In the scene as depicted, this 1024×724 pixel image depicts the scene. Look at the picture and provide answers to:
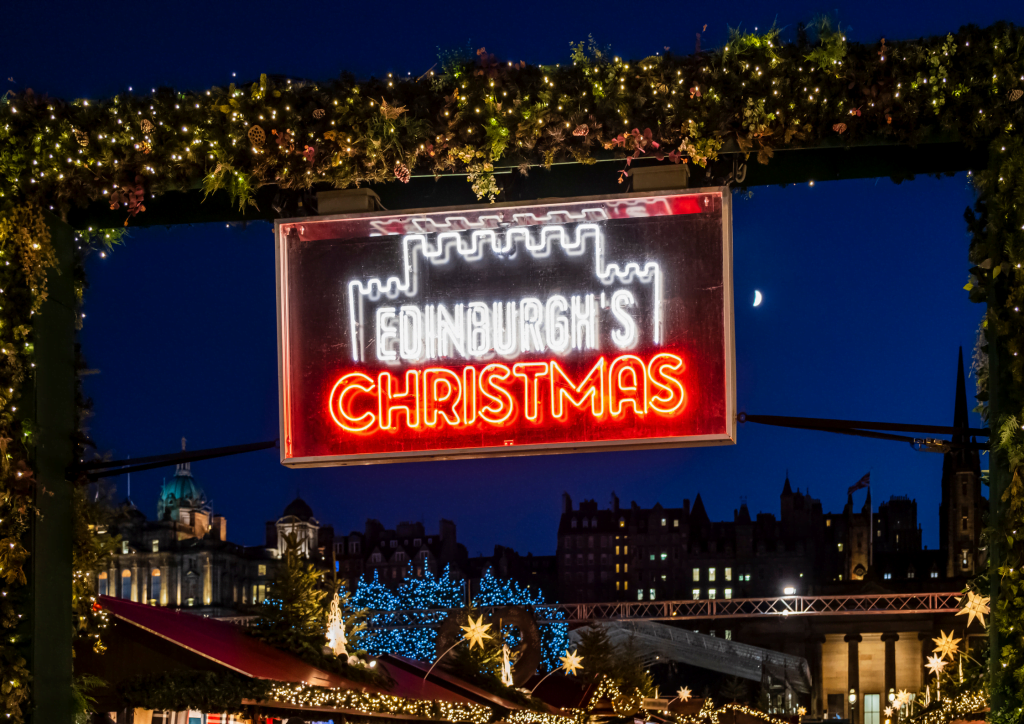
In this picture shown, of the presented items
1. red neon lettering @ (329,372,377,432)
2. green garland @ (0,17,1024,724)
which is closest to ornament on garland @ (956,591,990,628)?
green garland @ (0,17,1024,724)

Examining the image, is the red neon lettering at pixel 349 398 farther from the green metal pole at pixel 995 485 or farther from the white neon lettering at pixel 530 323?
the green metal pole at pixel 995 485

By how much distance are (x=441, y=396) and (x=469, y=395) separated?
0.18m

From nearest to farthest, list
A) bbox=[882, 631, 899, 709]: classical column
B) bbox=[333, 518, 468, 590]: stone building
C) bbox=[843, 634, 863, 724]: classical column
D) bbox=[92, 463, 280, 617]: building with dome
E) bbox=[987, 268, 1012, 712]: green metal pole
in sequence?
bbox=[987, 268, 1012, 712]: green metal pole
bbox=[882, 631, 899, 709]: classical column
bbox=[843, 634, 863, 724]: classical column
bbox=[333, 518, 468, 590]: stone building
bbox=[92, 463, 280, 617]: building with dome

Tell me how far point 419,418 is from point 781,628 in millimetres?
100973

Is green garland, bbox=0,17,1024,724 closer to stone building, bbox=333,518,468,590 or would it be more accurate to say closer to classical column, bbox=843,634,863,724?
classical column, bbox=843,634,863,724

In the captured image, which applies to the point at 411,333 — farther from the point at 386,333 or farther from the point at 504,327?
the point at 504,327

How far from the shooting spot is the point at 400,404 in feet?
25.6

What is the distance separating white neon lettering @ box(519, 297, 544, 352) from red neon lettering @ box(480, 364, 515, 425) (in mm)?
199

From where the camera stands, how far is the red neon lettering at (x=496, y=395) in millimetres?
7730

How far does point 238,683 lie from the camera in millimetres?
13352

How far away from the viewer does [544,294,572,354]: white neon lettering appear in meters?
7.71

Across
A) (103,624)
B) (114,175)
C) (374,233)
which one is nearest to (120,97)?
(114,175)

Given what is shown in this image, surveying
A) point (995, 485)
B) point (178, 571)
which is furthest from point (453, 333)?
point (178, 571)

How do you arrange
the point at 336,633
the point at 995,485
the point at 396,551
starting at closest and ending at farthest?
the point at 995,485 < the point at 336,633 < the point at 396,551
